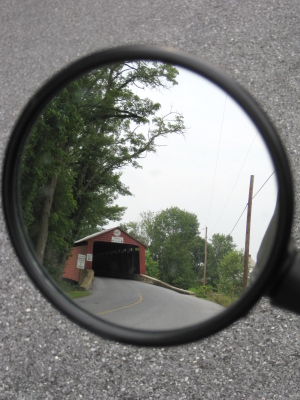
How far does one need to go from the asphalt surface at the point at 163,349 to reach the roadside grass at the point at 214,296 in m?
0.69

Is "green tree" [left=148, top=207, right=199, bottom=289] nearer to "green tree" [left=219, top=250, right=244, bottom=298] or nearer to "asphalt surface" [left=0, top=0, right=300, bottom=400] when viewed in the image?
"green tree" [left=219, top=250, right=244, bottom=298]

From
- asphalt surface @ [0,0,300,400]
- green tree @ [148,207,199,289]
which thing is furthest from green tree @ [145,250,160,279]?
asphalt surface @ [0,0,300,400]

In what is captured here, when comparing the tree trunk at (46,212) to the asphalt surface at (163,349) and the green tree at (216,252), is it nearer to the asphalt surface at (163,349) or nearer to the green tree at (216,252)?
the green tree at (216,252)

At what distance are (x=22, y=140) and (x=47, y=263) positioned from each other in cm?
11

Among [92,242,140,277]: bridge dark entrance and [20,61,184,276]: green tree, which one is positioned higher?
[20,61,184,276]: green tree

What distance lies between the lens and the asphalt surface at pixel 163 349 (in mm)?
1014

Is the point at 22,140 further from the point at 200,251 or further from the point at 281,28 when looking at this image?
the point at 281,28

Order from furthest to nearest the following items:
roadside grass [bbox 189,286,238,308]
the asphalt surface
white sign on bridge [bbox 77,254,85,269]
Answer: the asphalt surface, white sign on bridge [bbox 77,254,85,269], roadside grass [bbox 189,286,238,308]

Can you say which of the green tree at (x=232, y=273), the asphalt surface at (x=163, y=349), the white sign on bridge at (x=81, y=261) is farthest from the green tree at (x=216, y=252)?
the asphalt surface at (x=163, y=349)

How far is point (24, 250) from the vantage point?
351 mm

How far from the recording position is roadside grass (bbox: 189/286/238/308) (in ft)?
1.11

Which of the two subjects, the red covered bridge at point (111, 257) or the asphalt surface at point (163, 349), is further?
the asphalt surface at point (163, 349)

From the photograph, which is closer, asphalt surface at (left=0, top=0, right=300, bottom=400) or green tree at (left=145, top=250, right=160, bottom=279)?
green tree at (left=145, top=250, right=160, bottom=279)

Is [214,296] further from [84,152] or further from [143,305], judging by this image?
[84,152]
